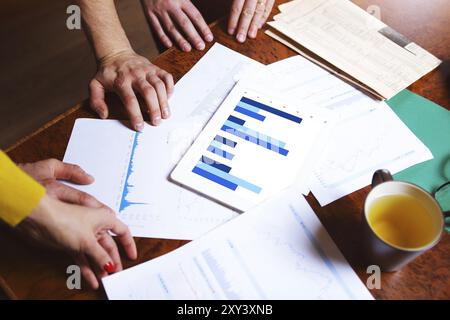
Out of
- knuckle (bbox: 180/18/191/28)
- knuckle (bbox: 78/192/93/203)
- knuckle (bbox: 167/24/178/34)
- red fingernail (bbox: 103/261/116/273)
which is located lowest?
red fingernail (bbox: 103/261/116/273)

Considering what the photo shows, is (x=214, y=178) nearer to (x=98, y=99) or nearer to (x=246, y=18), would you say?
(x=98, y=99)

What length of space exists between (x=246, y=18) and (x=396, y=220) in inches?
22.1

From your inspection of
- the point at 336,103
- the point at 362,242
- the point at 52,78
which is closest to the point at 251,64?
the point at 336,103

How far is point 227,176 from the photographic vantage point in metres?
0.72

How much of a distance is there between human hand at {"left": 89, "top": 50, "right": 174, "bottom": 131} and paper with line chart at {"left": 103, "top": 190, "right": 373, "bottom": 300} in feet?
0.91

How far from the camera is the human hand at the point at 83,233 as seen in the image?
61cm

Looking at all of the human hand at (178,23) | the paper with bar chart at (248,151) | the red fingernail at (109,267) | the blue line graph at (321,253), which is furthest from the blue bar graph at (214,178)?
the human hand at (178,23)

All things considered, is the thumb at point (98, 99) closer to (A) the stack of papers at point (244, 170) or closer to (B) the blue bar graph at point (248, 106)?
(A) the stack of papers at point (244, 170)

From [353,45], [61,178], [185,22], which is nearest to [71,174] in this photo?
[61,178]

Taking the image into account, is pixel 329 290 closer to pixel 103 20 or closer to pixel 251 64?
pixel 251 64

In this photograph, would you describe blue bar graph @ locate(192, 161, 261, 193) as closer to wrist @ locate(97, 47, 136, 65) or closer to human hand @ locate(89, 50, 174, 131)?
human hand @ locate(89, 50, 174, 131)

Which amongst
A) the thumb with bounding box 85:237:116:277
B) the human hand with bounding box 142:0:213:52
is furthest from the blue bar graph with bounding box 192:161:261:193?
the human hand with bounding box 142:0:213:52

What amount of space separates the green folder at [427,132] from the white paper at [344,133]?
0.5 inches

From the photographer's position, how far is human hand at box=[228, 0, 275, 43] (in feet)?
3.09
